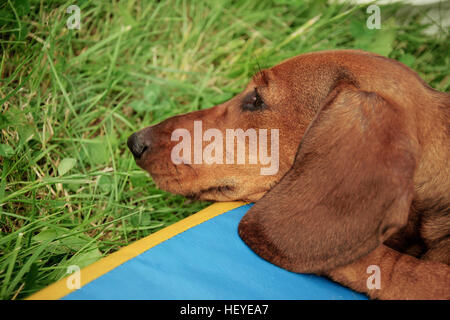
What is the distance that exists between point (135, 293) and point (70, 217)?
3.03 ft

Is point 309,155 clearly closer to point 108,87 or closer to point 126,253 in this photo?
point 126,253

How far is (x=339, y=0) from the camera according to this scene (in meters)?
3.70

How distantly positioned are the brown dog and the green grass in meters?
0.47

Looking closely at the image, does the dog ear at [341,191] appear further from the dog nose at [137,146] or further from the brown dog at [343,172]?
the dog nose at [137,146]

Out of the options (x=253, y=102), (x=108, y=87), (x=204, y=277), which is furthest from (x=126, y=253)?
(x=108, y=87)

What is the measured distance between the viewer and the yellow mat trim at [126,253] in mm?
1265

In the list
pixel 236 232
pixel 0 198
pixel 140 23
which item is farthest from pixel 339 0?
pixel 0 198

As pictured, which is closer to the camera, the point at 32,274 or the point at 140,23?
the point at 32,274

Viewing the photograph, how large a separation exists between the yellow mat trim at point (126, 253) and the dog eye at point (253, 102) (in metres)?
0.42

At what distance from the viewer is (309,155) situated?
1.48 meters

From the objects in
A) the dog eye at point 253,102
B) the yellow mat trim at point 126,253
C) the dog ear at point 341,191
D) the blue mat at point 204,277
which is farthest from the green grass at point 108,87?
the dog ear at point 341,191

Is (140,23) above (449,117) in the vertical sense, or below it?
above

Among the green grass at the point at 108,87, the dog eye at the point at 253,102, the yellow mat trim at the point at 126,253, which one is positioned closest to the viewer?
the yellow mat trim at the point at 126,253

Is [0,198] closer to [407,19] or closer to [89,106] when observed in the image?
[89,106]
